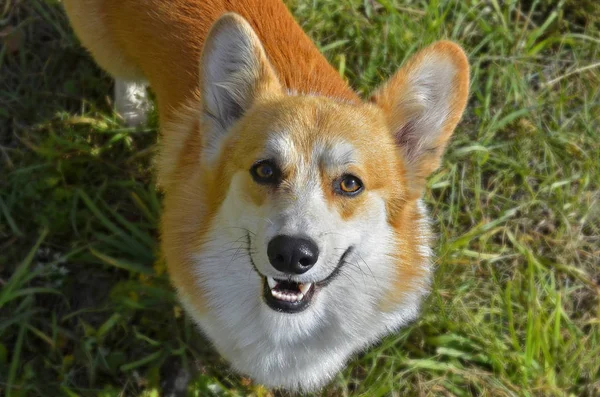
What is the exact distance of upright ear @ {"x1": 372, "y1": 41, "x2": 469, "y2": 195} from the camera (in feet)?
9.02

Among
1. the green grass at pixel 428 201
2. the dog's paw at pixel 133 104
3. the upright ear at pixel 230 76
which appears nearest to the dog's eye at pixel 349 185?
the upright ear at pixel 230 76

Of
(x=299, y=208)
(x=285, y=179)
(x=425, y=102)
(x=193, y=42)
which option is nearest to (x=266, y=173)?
(x=285, y=179)

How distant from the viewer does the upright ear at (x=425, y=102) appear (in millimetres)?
2748

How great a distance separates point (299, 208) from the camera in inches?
102

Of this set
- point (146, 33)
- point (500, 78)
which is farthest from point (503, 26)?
→ point (146, 33)

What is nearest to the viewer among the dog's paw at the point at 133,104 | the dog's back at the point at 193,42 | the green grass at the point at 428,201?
the dog's back at the point at 193,42

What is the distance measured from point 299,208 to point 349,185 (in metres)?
0.31

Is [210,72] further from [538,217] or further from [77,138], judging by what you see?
[538,217]

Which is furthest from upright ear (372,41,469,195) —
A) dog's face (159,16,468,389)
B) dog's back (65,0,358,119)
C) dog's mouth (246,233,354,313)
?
dog's mouth (246,233,354,313)

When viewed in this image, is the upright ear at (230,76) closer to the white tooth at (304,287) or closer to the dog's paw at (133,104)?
the white tooth at (304,287)

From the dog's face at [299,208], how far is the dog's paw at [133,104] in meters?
1.26

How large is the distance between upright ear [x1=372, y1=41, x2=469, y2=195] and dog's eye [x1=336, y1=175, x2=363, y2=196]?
0.34m

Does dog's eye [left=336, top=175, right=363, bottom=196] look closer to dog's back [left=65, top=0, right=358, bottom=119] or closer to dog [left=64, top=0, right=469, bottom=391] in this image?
dog [left=64, top=0, right=469, bottom=391]

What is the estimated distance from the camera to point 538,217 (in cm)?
446
